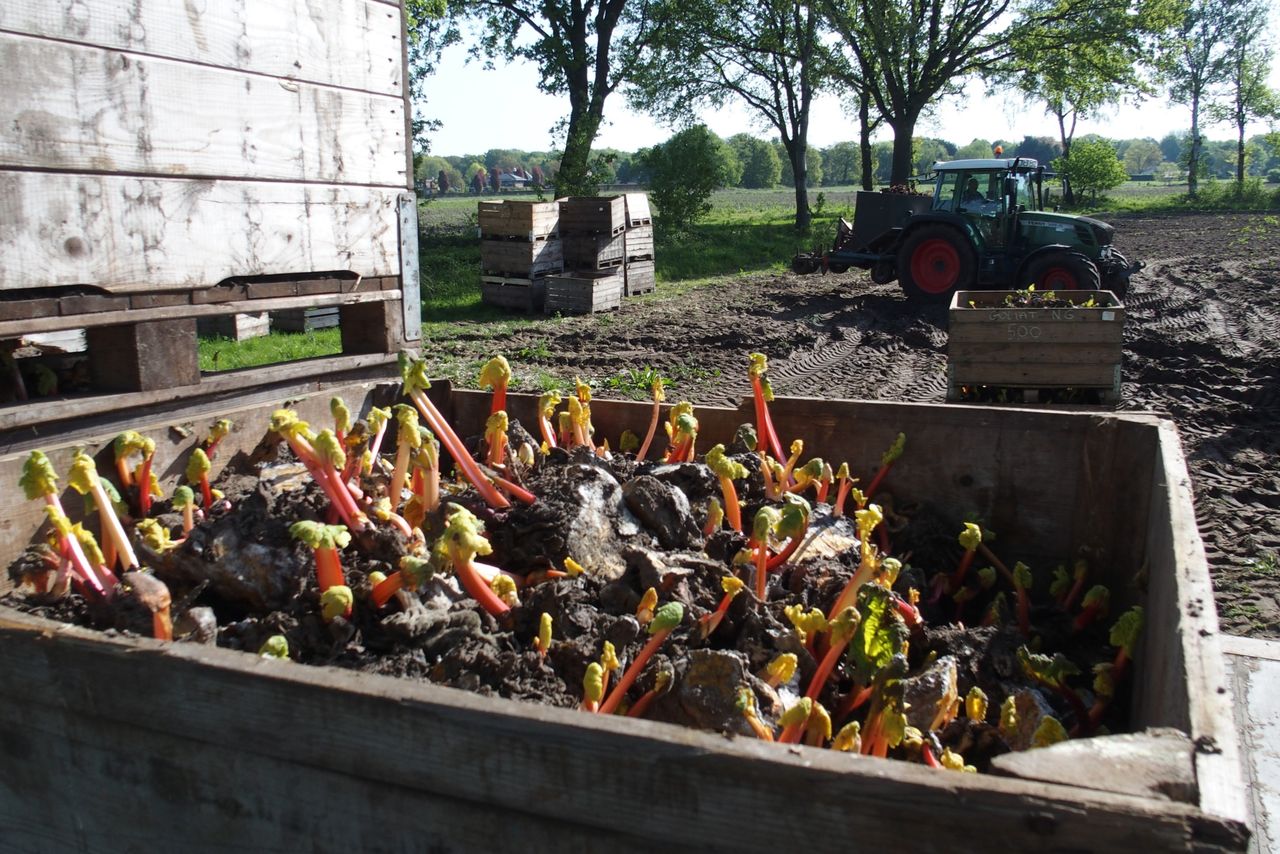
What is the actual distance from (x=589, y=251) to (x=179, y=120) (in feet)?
34.6

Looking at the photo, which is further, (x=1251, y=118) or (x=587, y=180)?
(x=1251, y=118)

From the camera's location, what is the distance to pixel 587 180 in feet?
73.0

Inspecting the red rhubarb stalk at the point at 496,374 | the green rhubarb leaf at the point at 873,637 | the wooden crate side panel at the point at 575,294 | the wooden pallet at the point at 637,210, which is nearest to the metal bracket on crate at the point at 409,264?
the red rhubarb stalk at the point at 496,374

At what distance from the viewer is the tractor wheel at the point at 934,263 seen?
12.8 m

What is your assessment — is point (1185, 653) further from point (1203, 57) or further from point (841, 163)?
point (841, 163)

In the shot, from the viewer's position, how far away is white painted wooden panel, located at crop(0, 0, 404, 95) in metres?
2.62

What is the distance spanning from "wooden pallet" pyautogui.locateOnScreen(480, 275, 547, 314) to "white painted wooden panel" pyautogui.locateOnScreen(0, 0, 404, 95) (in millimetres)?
9265

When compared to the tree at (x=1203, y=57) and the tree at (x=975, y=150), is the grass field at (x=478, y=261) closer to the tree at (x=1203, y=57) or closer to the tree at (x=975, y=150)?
the tree at (x=1203, y=57)

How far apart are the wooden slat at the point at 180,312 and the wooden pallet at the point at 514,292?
9.30 m

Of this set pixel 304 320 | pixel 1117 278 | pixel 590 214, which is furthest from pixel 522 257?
pixel 1117 278

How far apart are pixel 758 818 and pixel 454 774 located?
0.43 m

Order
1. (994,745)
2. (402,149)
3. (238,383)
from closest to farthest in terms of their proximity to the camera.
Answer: (994,745), (238,383), (402,149)

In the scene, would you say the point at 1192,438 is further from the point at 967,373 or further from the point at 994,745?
the point at 994,745

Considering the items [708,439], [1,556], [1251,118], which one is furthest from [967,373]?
[1251,118]
